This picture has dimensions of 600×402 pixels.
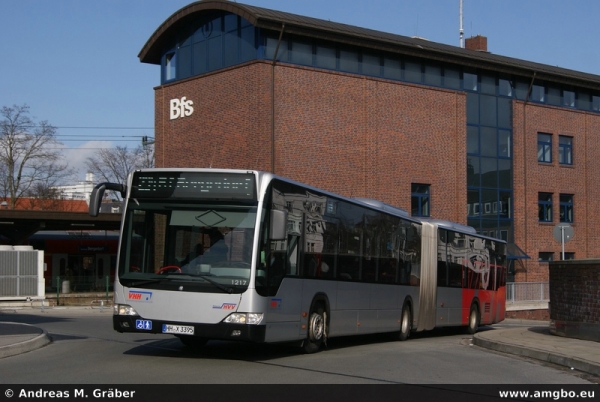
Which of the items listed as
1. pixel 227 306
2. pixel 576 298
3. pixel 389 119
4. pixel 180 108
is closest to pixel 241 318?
pixel 227 306

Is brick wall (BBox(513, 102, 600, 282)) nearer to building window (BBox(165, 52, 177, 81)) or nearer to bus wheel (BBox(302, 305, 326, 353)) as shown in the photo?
building window (BBox(165, 52, 177, 81))

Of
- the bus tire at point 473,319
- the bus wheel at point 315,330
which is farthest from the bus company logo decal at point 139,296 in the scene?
the bus tire at point 473,319

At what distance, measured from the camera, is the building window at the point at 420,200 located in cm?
4166

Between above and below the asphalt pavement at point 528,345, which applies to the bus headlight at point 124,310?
above

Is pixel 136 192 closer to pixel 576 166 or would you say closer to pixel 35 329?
pixel 35 329

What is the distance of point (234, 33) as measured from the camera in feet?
122

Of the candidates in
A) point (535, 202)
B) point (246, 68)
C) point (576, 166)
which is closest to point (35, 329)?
point (246, 68)

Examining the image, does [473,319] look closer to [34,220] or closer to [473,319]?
[473,319]

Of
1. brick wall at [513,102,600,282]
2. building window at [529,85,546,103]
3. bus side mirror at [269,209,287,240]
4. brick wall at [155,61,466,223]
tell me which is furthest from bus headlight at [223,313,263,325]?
building window at [529,85,546,103]

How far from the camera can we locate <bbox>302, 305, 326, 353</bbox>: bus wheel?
47.4 ft

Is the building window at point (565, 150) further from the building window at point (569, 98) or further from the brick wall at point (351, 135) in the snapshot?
the building window at point (569, 98)

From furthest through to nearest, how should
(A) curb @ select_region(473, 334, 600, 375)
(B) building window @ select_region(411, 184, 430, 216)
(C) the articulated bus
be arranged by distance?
(B) building window @ select_region(411, 184, 430, 216) < (A) curb @ select_region(473, 334, 600, 375) < (C) the articulated bus

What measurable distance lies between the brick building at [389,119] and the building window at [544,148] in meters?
0.08

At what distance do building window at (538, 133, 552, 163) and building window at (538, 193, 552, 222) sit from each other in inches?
77.8
